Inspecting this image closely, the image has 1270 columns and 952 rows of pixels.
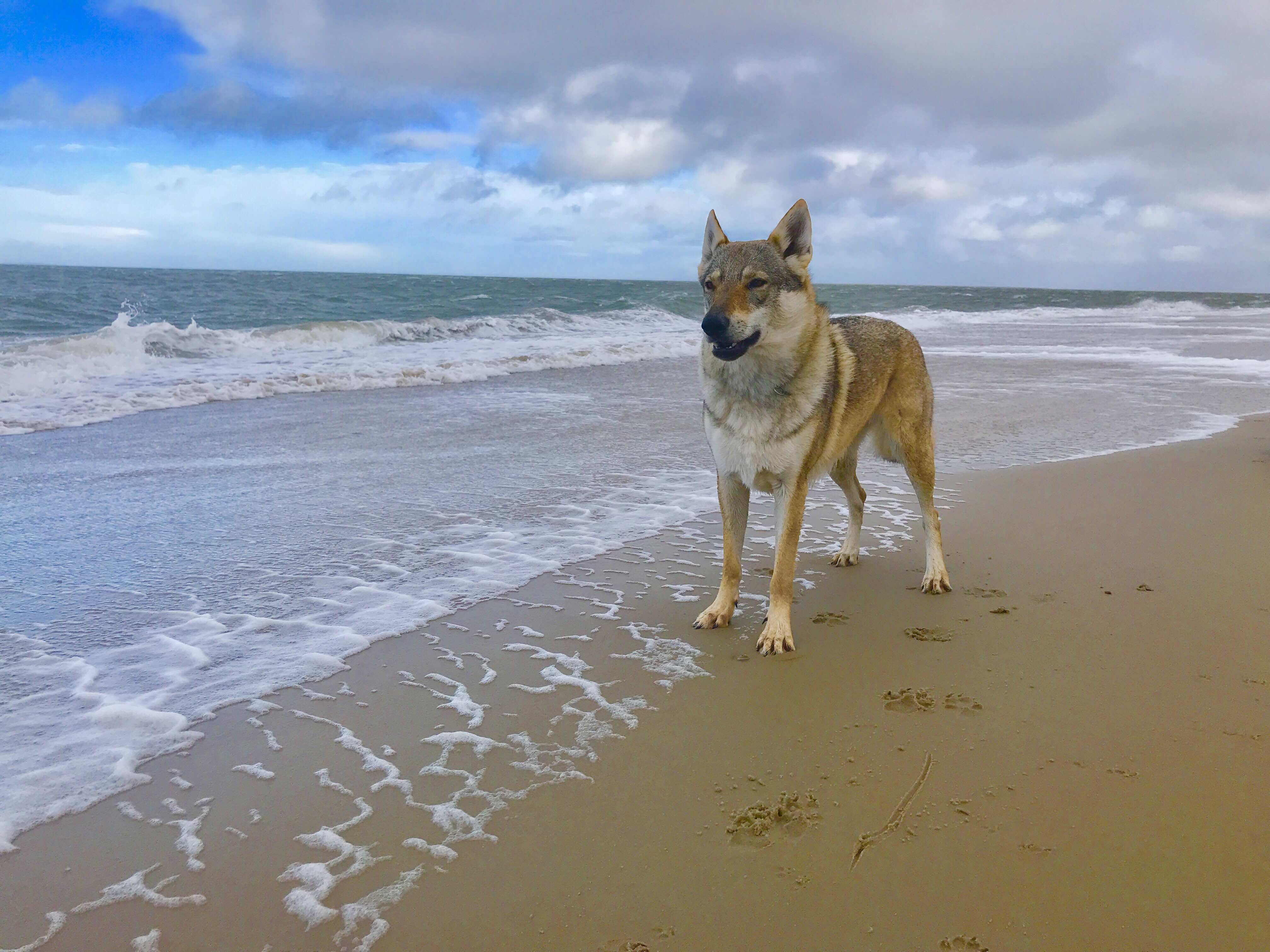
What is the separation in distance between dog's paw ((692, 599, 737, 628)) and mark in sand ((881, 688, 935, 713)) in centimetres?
96

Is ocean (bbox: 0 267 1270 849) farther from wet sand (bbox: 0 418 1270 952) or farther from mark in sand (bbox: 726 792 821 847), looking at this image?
mark in sand (bbox: 726 792 821 847)

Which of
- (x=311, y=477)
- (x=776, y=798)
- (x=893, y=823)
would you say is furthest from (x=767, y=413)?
(x=311, y=477)

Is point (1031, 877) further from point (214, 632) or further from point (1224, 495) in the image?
point (1224, 495)

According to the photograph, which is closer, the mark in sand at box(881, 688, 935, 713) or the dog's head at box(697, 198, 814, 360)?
the mark in sand at box(881, 688, 935, 713)

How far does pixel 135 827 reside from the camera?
2428mm

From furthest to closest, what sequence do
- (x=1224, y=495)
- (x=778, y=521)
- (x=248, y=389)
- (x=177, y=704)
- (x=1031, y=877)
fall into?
(x=248, y=389) < (x=1224, y=495) < (x=778, y=521) < (x=177, y=704) < (x=1031, y=877)

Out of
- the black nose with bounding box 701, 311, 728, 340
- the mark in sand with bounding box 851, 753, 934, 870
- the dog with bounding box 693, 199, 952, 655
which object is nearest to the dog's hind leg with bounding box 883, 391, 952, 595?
the dog with bounding box 693, 199, 952, 655

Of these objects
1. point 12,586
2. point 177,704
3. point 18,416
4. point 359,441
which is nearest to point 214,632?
point 177,704

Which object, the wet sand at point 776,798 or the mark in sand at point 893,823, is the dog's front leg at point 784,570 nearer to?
the wet sand at point 776,798

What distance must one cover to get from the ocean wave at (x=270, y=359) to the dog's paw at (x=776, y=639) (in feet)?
28.3

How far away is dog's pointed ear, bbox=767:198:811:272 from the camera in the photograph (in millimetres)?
4121

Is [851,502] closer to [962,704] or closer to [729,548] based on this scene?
[729,548]

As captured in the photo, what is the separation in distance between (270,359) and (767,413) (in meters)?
15.1

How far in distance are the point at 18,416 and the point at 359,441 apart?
4332 mm
